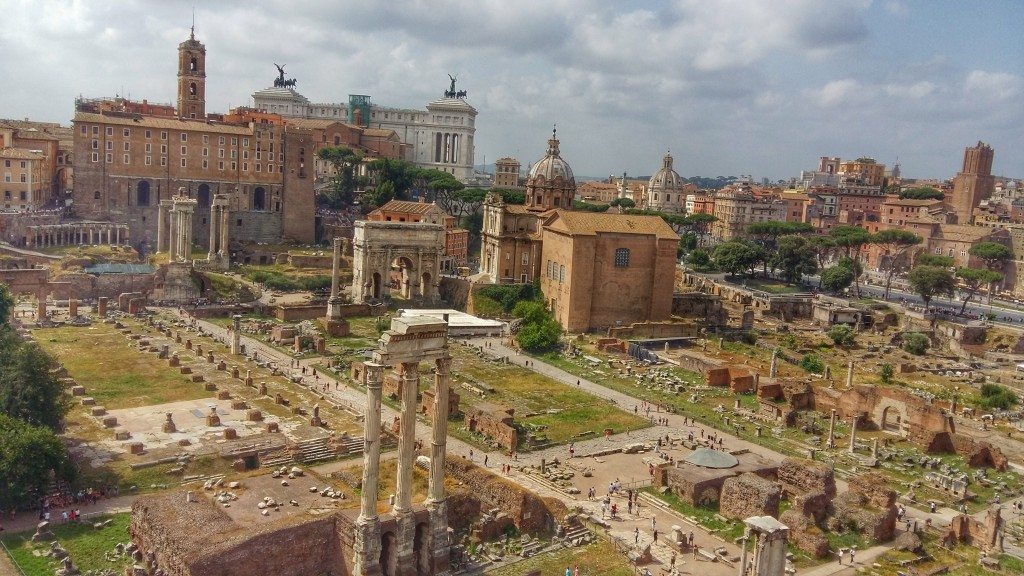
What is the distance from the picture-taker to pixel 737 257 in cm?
7862

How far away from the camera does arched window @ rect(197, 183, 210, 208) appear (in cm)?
8044

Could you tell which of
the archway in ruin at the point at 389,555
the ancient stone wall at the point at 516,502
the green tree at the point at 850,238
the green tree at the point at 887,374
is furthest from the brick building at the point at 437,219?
the archway in ruin at the point at 389,555

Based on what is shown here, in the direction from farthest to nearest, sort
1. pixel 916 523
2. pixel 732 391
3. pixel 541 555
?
pixel 732 391
pixel 916 523
pixel 541 555

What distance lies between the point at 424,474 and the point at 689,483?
A: 9012 millimetres

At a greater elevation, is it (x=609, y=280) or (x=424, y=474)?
(x=609, y=280)

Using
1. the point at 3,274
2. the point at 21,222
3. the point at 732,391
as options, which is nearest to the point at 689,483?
the point at 732,391

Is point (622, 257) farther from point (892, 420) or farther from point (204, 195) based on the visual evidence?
point (204, 195)

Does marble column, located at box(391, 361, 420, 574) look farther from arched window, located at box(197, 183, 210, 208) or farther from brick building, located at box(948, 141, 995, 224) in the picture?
brick building, located at box(948, 141, 995, 224)

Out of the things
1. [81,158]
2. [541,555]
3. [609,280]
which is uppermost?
[81,158]

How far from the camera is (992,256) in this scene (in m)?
78.0

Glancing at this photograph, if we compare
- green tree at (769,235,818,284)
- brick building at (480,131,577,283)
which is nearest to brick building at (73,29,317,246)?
brick building at (480,131,577,283)

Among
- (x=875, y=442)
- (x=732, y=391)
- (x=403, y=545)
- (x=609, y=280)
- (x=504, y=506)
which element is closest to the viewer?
(x=403, y=545)

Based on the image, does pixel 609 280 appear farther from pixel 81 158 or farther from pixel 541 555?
pixel 81 158

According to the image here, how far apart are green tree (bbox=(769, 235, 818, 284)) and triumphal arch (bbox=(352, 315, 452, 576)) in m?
61.4
